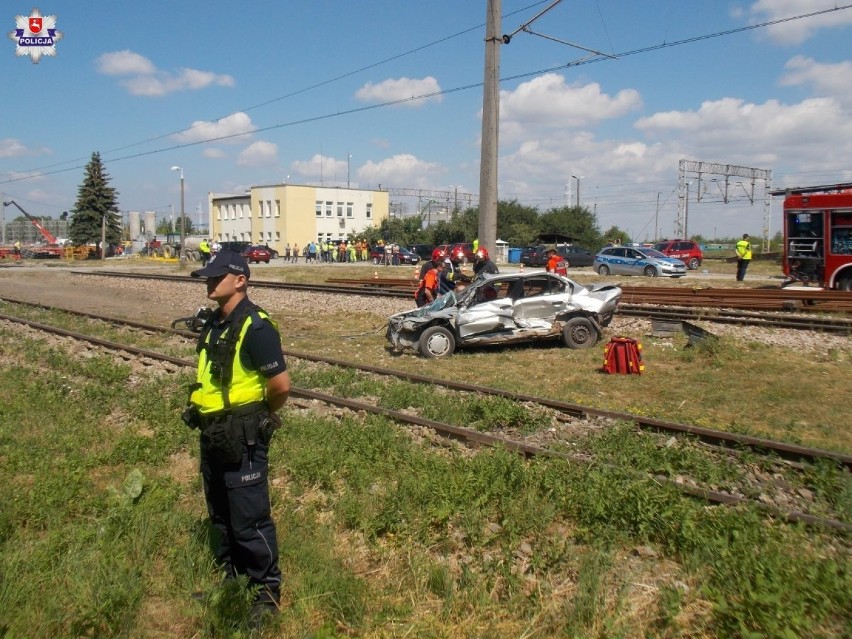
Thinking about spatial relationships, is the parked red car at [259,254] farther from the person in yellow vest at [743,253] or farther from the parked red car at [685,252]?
the person in yellow vest at [743,253]

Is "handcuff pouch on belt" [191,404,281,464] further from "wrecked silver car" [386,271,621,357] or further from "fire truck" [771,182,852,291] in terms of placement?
"fire truck" [771,182,852,291]

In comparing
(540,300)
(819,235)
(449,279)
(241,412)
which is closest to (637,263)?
(819,235)

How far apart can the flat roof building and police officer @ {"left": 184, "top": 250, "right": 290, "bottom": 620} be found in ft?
258

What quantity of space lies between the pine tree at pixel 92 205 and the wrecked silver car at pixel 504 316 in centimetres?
6031

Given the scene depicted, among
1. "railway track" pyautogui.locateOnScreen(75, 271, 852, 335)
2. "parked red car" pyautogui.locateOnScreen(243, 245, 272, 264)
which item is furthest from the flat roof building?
"railway track" pyautogui.locateOnScreen(75, 271, 852, 335)

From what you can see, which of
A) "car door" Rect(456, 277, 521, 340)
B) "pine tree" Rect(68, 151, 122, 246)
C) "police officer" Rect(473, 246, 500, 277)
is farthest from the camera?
"pine tree" Rect(68, 151, 122, 246)

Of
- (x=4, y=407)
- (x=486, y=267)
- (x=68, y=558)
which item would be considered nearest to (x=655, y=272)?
(x=486, y=267)

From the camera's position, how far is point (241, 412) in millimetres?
3924

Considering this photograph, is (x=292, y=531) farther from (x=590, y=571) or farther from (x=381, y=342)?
(x=381, y=342)

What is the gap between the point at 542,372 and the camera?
1147 cm

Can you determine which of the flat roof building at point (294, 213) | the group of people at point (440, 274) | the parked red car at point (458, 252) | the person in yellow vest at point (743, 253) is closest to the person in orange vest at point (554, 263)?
the parked red car at point (458, 252)

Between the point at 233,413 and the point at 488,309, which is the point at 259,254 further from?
the point at 233,413

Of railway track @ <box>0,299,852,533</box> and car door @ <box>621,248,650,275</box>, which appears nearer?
railway track @ <box>0,299,852,533</box>

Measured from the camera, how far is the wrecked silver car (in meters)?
12.7
